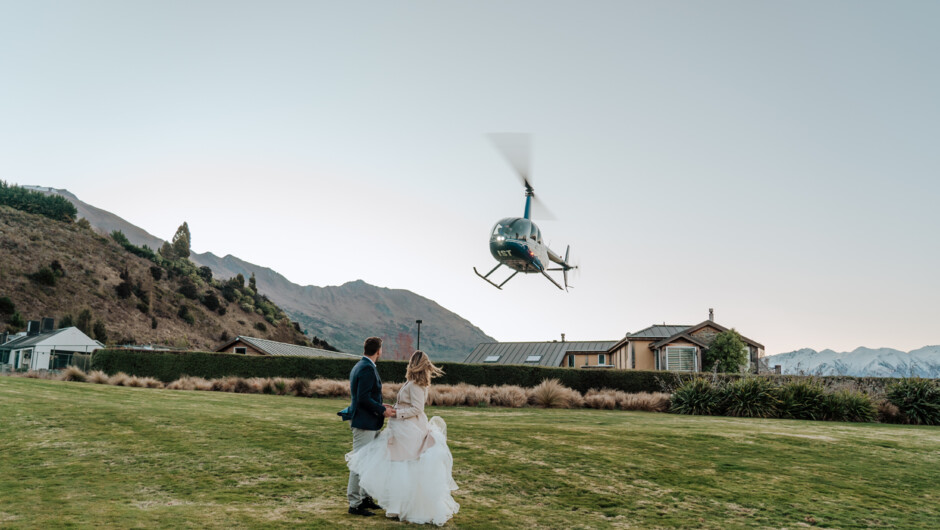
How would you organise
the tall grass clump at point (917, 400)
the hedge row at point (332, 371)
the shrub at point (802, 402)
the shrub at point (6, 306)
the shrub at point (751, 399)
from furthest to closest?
the shrub at point (6, 306), the hedge row at point (332, 371), the tall grass clump at point (917, 400), the shrub at point (751, 399), the shrub at point (802, 402)

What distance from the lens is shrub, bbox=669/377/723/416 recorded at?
22.6 m

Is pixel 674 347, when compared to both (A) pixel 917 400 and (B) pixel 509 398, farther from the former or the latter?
(B) pixel 509 398

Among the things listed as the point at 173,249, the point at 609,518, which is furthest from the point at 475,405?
the point at 173,249

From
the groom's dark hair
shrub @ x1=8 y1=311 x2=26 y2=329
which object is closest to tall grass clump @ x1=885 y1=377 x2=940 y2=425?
the groom's dark hair

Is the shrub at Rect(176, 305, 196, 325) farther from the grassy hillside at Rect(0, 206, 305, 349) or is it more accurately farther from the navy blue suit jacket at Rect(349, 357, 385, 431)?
the navy blue suit jacket at Rect(349, 357, 385, 431)

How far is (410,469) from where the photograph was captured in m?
6.93

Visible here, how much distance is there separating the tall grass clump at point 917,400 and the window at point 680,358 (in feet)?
76.3

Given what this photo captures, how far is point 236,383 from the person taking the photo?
27.9m

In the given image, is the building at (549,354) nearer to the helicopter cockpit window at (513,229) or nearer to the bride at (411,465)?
the helicopter cockpit window at (513,229)

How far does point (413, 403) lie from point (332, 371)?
2856 centimetres

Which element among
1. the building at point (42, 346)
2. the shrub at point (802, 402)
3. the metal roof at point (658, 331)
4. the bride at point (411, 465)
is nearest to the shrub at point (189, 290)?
the building at point (42, 346)

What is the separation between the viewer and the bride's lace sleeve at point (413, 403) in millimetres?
7031

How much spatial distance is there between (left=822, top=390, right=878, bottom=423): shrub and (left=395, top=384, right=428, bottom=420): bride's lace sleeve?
19.8 meters

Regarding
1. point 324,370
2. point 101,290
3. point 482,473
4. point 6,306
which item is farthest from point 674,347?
point 101,290
